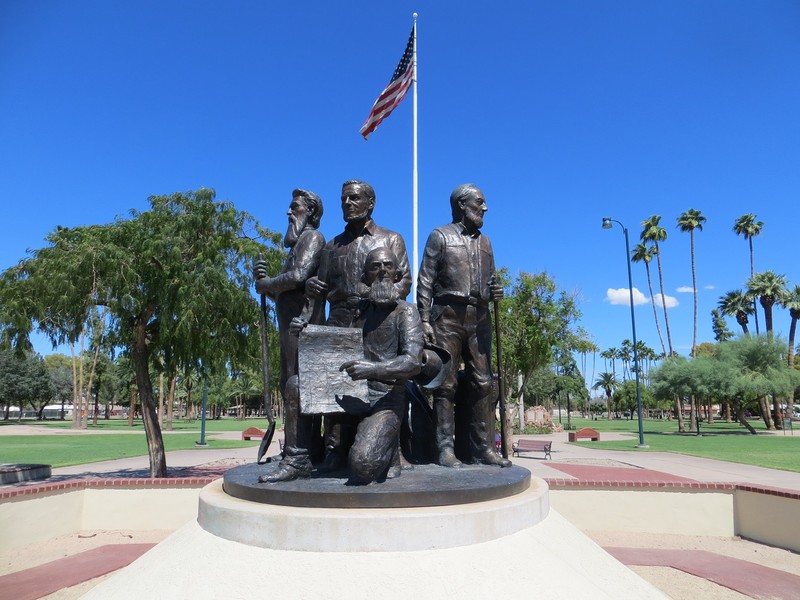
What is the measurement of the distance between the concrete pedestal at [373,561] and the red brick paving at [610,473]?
1064cm

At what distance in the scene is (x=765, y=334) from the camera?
3938 centimetres

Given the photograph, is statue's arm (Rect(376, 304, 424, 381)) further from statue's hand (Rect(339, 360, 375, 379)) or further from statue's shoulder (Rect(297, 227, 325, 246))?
statue's shoulder (Rect(297, 227, 325, 246))

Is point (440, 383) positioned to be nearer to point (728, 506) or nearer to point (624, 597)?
point (624, 597)

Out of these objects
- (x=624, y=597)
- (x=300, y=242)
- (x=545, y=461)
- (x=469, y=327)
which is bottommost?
(x=545, y=461)

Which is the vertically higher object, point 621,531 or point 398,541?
point 398,541

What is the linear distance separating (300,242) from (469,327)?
185 centimetres

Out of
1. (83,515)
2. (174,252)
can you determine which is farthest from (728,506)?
(174,252)

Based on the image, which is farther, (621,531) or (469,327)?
(621,531)

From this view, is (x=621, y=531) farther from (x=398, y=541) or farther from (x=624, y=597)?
(x=398, y=541)

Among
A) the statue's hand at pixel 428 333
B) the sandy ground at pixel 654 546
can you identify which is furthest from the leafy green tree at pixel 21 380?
the statue's hand at pixel 428 333

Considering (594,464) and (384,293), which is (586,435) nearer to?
(594,464)

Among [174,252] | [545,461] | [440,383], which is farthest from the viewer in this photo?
[545,461]

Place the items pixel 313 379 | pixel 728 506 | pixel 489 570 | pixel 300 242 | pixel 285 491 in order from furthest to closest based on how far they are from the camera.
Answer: pixel 728 506 → pixel 300 242 → pixel 313 379 → pixel 285 491 → pixel 489 570

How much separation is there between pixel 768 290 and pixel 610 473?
41.5 meters
